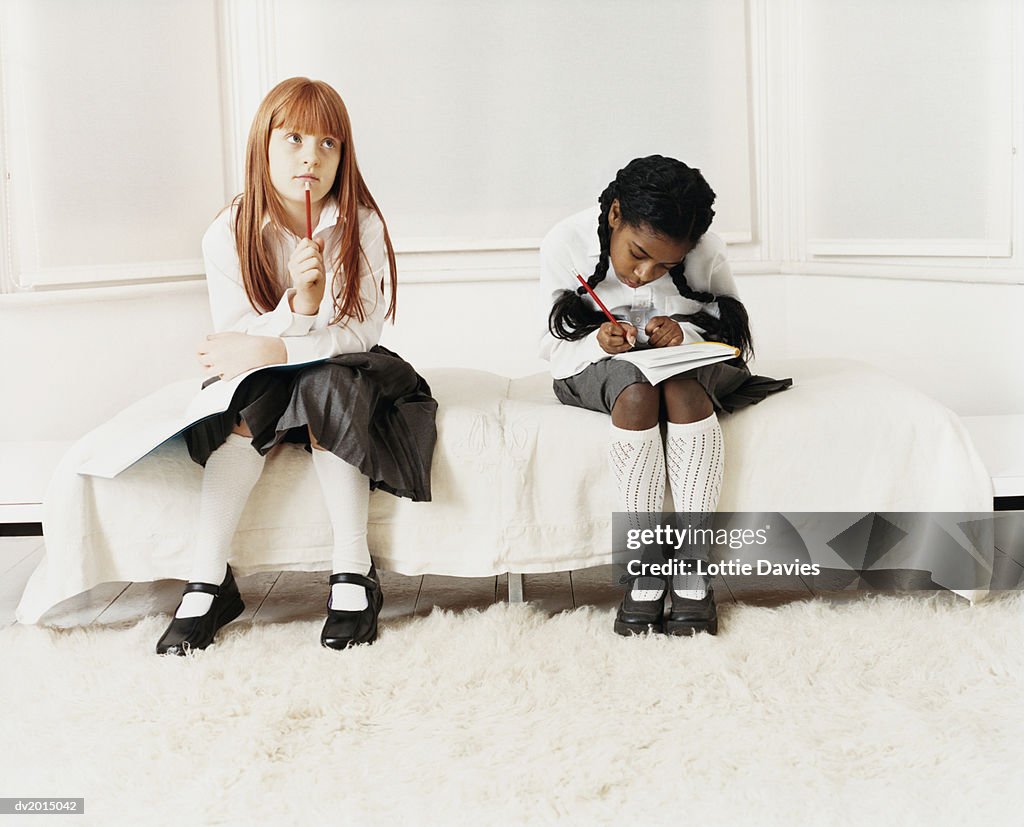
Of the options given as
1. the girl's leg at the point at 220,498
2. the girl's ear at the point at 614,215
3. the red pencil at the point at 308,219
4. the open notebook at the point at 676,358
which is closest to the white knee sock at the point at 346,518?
the girl's leg at the point at 220,498

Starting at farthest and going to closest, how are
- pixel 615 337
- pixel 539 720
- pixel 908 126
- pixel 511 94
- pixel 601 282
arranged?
pixel 511 94 < pixel 908 126 < pixel 601 282 < pixel 615 337 < pixel 539 720

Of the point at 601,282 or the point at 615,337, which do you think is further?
the point at 601,282

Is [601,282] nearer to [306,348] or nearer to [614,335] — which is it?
[614,335]

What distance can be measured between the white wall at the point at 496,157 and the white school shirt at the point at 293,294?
86cm

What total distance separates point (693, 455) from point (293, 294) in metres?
0.73

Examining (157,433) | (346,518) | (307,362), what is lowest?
(346,518)

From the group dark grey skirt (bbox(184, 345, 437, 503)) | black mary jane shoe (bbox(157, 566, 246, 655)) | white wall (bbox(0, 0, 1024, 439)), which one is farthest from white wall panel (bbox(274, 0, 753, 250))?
black mary jane shoe (bbox(157, 566, 246, 655))

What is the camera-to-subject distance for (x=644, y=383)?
5.76 ft

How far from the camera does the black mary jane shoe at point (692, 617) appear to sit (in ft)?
5.69

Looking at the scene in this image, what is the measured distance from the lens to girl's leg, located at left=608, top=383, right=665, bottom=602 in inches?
69.2

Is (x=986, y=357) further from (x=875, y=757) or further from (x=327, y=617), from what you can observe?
(x=327, y=617)

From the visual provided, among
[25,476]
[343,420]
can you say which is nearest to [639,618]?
[343,420]

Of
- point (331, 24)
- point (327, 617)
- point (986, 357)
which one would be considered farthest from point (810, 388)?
point (331, 24)

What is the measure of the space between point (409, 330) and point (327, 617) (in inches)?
48.3
